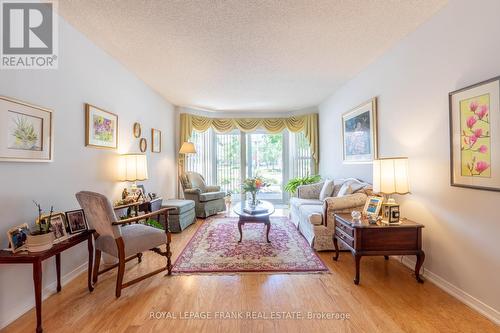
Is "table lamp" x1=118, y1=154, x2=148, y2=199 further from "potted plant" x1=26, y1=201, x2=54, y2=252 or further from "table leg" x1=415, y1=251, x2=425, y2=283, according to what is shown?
"table leg" x1=415, y1=251, x2=425, y2=283

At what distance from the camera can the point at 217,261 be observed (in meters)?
2.76

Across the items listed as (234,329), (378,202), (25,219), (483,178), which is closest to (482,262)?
(483,178)

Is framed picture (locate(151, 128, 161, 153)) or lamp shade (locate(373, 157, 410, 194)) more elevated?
framed picture (locate(151, 128, 161, 153))

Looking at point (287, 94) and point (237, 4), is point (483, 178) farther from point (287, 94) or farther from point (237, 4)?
point (287, 94)

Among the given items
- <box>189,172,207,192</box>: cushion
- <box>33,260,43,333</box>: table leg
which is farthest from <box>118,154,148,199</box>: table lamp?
<box>189,172,207,192</box>: cushion

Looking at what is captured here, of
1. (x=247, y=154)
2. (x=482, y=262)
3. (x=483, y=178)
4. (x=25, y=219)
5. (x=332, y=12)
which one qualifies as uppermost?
(x=332, y=12)

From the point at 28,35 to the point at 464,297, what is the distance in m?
4.47

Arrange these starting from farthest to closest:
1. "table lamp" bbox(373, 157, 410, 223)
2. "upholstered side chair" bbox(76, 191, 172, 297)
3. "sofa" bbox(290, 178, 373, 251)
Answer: "sofa" bbox(290, 178, 373, 251) → "table lamp" bbox(373, 157, 410, 223) → "upholstered side chair" bbox(76, 191, 172, 297)

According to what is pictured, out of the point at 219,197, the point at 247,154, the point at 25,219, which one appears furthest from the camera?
the point at 247,154

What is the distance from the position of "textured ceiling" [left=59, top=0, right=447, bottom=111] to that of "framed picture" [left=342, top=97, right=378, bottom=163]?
64cm

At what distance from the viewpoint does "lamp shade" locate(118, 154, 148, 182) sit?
308cm

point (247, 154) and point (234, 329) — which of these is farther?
point (247, 154)

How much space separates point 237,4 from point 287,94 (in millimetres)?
2783

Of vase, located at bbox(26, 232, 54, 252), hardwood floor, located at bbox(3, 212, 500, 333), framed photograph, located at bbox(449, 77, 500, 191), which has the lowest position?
hardwood floor, located at bbox(3, 212, 500, 333)
